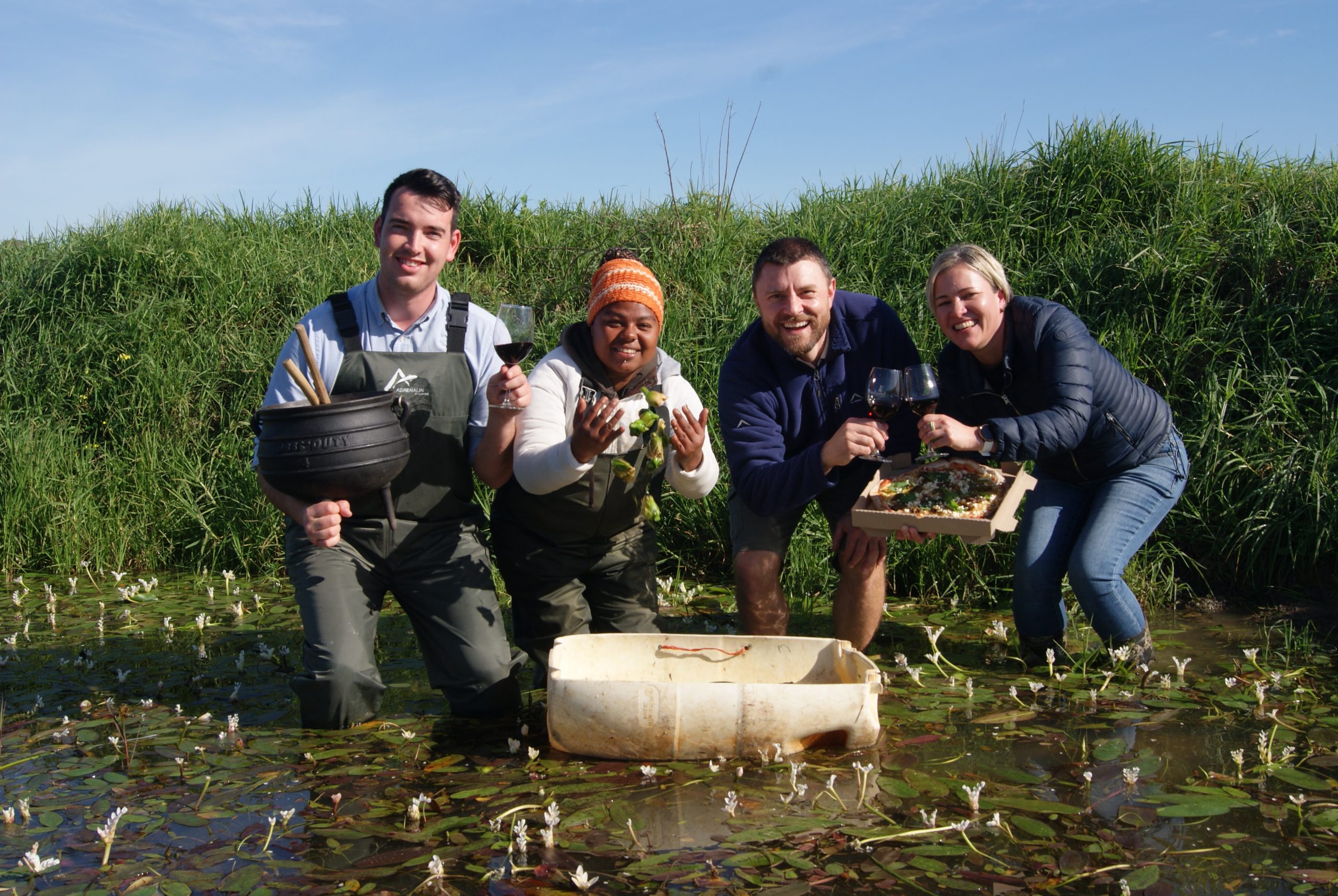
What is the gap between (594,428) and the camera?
12.6 feet

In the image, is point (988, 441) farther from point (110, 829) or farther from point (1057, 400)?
point (110, 829)

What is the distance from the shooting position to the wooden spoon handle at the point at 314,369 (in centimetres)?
382

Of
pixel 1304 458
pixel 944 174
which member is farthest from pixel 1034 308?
pixel 944 174

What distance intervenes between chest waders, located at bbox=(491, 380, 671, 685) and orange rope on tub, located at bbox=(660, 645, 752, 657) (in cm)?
45

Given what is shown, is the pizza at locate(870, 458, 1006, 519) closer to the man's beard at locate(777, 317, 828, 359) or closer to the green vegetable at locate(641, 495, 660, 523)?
the man's beard at locate(777, 317, 828, 359)

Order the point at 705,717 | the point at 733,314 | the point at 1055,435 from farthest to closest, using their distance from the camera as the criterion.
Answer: the point at 733,314, the point at 1055,435, the point at 705,717

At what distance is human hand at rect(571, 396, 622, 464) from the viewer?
381 centimetres

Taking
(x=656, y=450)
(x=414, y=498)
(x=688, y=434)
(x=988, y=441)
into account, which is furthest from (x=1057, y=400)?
(x=414, y=498)

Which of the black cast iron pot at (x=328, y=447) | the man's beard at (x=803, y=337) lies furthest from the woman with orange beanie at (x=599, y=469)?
the black cast iron pot at (x=328, y=447)

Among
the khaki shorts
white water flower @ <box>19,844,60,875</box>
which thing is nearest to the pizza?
the khaki shorts

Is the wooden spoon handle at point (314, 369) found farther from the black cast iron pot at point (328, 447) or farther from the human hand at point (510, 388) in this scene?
the human hand at point (510, 388)

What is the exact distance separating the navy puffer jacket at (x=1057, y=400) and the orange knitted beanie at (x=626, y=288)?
1.33 meters

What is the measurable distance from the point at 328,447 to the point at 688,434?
1.30m

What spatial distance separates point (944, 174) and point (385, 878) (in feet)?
23.4
